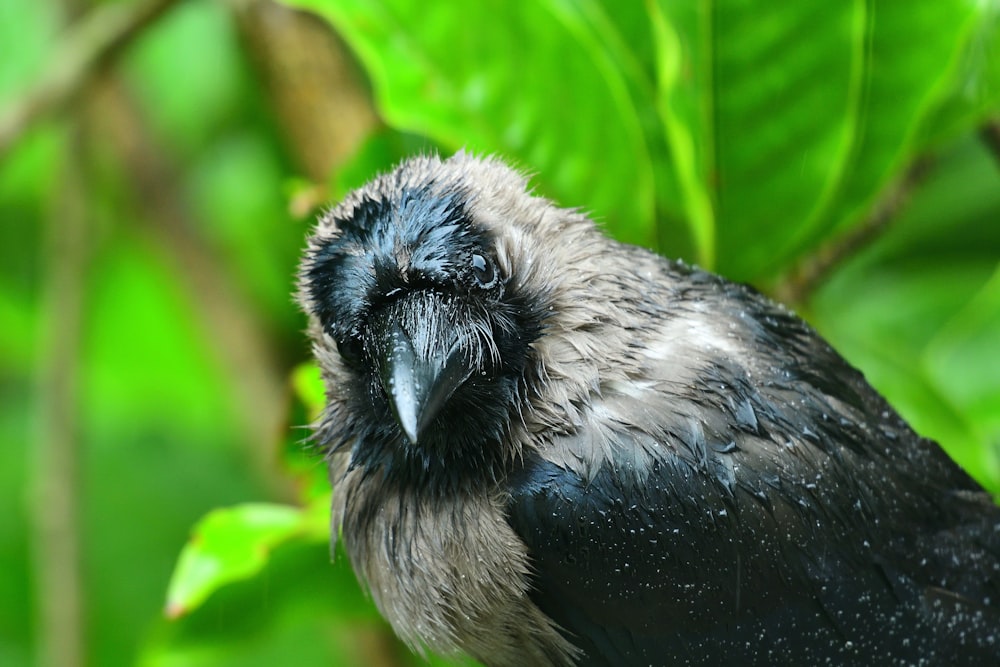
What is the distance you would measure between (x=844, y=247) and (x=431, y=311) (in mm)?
1121

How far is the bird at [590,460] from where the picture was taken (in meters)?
1.56

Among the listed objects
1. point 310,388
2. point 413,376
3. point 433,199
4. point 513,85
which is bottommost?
point 413,376

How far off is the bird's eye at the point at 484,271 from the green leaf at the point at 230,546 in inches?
25.3

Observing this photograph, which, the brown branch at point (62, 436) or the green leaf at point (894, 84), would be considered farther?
the brown branch at point (62, 436)

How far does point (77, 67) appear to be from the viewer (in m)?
2.73

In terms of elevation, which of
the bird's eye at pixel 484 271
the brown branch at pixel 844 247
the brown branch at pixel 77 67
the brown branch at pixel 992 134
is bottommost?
the bird's eye at pixel 484 271

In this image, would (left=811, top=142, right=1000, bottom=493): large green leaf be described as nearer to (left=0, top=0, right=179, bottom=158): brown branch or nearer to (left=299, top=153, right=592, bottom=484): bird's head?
(left=299, top=153, right=592, bottom=484): bird's head

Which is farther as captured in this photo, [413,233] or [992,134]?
[992,134]

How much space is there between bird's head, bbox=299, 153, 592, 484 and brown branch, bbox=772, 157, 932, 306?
2.35 ft

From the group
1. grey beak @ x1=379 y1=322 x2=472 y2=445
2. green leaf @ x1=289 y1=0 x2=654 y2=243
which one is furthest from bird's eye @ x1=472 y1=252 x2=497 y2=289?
green leaf @ x1=289 y1=0 x2=654 y2=243

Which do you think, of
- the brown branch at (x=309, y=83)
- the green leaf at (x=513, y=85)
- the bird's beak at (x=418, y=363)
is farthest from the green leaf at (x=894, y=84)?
the brown branch at (x=309, y=83)

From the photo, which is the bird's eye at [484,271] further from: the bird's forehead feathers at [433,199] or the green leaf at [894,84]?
the green leaf at [894,84]

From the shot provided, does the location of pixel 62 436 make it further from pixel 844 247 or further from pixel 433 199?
pixel 844 247

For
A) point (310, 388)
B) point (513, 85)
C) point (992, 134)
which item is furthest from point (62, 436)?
point (992, 134)
